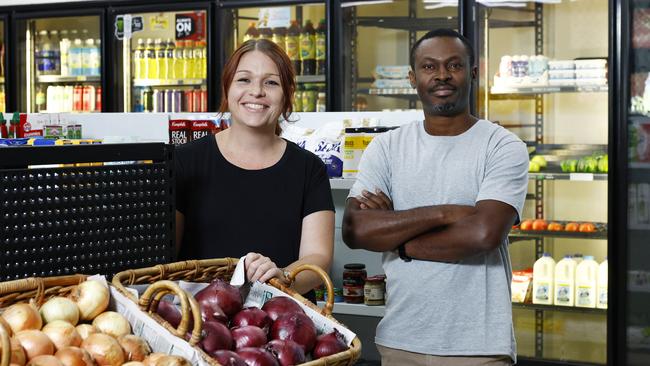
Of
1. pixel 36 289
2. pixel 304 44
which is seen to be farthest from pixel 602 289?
pixel 36 289

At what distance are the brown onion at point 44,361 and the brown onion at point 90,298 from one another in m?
0.22

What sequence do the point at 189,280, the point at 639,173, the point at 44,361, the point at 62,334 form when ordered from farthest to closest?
1. the point at 639,173
2. the point at 189,280
3. the point at 62,334
4. the point at 44,361

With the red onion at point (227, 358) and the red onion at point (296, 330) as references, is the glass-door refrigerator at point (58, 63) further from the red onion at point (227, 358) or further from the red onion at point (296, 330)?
the red onion at point (227, 358)

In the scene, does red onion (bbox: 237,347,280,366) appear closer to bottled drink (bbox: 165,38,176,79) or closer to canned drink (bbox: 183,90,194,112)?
canned drink (bbox: 183,90,194,112)

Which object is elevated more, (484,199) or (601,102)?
(601,102)

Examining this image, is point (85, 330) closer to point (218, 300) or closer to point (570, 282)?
point (218, 300)

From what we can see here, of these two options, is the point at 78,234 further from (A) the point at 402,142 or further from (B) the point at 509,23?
(B) the point at 509,23

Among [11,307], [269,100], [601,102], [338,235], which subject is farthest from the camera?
[601,102]

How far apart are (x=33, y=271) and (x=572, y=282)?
386 cm

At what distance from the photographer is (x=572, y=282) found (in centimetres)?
520

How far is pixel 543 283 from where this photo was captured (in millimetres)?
5270

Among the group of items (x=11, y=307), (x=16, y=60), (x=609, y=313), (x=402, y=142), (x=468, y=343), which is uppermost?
(x=16, y=60)

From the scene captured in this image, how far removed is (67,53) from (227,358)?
5.86 metres

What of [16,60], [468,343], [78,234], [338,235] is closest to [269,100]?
[78,234]
